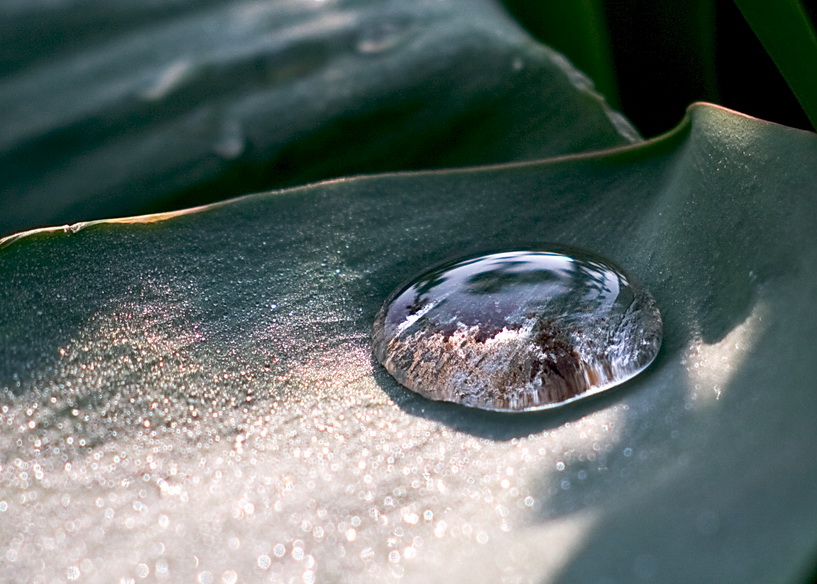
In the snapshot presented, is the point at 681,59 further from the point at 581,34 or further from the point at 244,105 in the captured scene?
the point at 244,105

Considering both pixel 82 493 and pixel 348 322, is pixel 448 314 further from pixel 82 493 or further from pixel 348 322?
pixel 82 493

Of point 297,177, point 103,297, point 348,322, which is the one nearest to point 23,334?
point 103,297

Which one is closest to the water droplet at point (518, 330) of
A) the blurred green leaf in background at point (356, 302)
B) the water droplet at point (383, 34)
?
the blurred green leaf in background at point (356, 302)

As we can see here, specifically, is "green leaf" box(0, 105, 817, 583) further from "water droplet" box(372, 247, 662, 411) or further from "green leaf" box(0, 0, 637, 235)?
"green leaf" box(0, 0, 637, 235)

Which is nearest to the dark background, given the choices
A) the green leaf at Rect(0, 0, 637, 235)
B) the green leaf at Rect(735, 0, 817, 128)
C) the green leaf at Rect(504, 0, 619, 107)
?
the green leaf at Rect(504, 0, 619, 107)

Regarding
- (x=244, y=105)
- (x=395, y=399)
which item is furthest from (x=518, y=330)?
(x=244, y=105)

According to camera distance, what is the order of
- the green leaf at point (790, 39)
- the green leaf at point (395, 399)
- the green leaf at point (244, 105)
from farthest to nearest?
the green leaf at point (244, 105)
the green leaf at point (790, 39)
the green leaf at point (395, 399)

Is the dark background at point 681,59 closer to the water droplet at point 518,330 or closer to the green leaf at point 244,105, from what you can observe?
the green leaf at point 244,105
